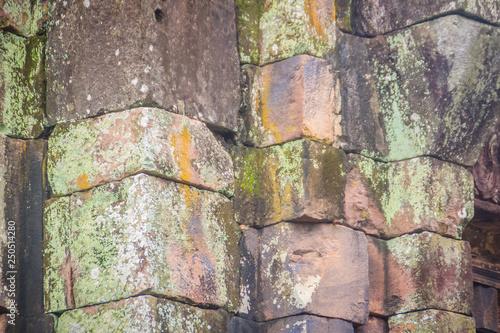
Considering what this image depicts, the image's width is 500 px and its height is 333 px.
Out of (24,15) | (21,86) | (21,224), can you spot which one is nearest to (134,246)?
(21,224)

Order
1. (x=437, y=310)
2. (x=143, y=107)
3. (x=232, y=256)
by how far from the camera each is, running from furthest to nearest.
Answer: (x=437, y=310) < (x=232, y=256) < (x=143, y=107)

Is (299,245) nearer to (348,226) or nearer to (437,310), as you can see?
(348,226)

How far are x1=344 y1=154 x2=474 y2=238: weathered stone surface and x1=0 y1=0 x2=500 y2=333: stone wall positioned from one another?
0.01 meters

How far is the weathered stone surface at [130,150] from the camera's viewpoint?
4.26m

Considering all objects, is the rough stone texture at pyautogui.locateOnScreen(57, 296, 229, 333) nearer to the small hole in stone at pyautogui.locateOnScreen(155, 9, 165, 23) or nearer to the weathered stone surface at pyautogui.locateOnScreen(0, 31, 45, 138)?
the weathered stone surface at pyautogui.locateOnScreen(0, 31, 45, 138)

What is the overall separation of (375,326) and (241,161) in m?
1.29

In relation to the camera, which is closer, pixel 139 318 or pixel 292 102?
pixel 139 318

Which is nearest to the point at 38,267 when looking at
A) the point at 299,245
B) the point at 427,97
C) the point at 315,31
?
the point at 299,245

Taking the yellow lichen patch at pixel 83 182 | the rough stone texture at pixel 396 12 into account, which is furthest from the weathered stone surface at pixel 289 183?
the rough stone texture at pixel 396 12

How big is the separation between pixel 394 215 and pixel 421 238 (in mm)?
239

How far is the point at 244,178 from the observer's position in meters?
4.87

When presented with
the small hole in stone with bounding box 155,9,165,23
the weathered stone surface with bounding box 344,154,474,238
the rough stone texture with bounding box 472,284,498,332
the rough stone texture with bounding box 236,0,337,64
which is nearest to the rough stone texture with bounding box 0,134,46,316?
the small hole in stone with bounding box 155,9,165,23

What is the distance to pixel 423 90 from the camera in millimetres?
5215

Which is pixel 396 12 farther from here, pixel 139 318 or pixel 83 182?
pixel 139 318
